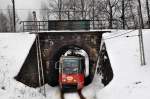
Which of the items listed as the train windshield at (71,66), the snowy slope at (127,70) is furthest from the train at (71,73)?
the snowy slope at (127,70)

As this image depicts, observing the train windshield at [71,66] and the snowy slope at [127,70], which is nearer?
the snowy slope at [127,70]

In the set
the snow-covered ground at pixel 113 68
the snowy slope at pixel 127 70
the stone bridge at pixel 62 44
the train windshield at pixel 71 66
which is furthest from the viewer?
the stone bridge at pixel 62 44

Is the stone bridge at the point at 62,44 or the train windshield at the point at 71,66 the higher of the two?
the stone bridge at the point at 62,44

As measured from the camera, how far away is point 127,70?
26297mm

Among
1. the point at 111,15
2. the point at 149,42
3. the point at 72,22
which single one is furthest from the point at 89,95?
the point at 111,15

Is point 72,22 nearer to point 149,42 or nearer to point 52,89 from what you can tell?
point 52,89

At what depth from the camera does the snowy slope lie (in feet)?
72.4

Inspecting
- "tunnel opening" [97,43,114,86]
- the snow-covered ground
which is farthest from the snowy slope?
"tunnel opening" [97,43,114,86]

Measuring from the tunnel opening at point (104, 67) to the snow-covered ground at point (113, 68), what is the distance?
1.74ft

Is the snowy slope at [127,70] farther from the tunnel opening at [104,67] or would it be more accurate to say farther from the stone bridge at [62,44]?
the stone bridge at [62,44]

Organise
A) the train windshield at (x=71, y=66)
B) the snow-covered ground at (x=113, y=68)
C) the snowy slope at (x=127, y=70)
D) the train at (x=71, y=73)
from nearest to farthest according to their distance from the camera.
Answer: the snowy slope at (x=127, y=70), the snow-covered ground at (x=113, y=68), the train at (x=71, y=73), the train windshield at (x=71, y=66)

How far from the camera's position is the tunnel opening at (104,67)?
29.9 meters

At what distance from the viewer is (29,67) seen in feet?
107

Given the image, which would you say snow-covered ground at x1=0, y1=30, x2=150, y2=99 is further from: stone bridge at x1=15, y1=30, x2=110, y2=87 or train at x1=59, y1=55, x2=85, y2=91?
stone bridge at x1=15, y1=30, x2=110, y2=87
